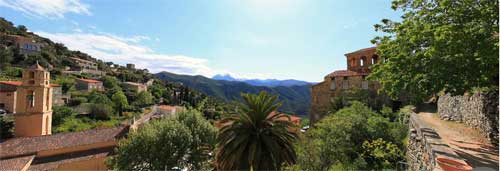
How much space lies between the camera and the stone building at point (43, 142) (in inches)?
661

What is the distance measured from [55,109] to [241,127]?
114 ft

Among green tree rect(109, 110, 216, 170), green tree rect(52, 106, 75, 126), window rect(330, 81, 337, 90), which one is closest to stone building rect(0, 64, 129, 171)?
green tree rect(109, 110, 216, 170)

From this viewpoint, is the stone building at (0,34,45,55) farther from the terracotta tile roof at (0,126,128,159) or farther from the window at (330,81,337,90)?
the window at (330,81,337,90)

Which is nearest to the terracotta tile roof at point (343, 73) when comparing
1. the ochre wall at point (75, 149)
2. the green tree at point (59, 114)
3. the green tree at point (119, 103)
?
the ochre wall at point (75, 149)

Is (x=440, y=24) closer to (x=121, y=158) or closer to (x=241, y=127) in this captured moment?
(x=241, y=127)

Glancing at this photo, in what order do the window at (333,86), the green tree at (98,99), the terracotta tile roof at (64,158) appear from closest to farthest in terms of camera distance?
the terracotta tile roof at (64,158), the window at (333,86), the green tree at (98,99)

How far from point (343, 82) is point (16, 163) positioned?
95.0ft

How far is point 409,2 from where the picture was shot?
7090 mm

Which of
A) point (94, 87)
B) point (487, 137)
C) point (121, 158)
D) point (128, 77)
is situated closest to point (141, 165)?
point (121, 158)

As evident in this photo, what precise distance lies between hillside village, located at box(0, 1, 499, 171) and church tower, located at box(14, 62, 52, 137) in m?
0.09

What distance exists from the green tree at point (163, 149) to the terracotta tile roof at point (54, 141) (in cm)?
563

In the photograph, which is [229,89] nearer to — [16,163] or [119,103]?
[119,103]

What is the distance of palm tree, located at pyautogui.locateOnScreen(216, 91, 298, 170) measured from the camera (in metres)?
11.4

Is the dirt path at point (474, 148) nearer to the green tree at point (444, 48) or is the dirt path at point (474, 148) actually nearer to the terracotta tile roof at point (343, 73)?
the green tree at point (444, 48)
